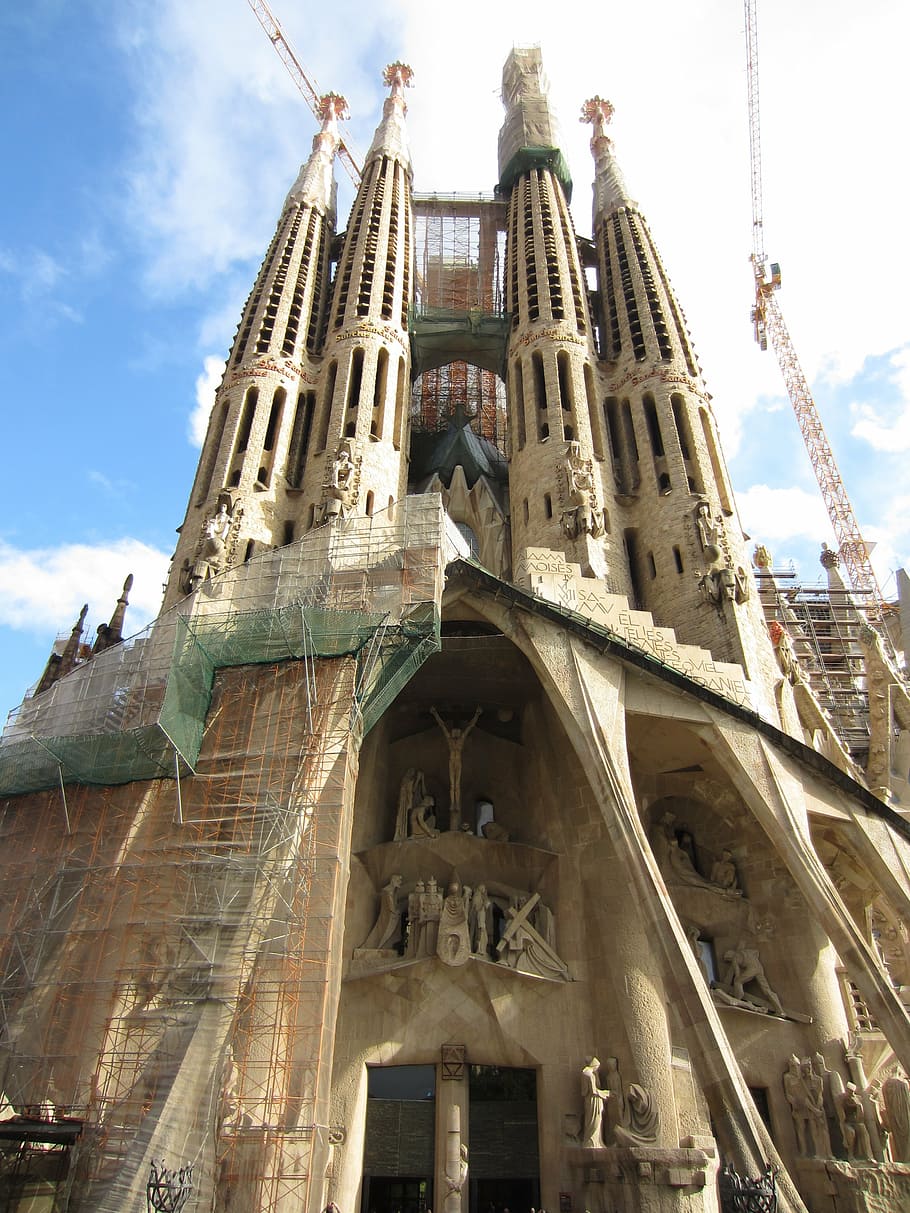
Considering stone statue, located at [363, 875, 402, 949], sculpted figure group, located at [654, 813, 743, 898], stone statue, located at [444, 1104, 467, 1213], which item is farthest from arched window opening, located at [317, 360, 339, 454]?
stone statue, located at [444, 1104, 467, 1213]

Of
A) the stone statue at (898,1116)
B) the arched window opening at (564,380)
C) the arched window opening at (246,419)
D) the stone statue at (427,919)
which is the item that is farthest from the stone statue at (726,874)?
the arched window opening at (246,419)

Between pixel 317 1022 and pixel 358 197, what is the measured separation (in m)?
27.1

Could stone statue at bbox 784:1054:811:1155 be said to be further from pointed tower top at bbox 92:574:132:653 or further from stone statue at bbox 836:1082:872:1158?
pointed tower top at bbox 92:574:132:653

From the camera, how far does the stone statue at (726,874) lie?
51.3 feet

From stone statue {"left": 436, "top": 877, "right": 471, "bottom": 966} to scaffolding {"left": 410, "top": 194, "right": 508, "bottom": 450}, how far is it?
17643 mm

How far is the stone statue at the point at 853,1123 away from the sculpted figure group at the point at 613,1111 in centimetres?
278

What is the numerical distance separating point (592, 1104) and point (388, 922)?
4.18 meters

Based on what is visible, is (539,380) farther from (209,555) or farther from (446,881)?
(446,881)

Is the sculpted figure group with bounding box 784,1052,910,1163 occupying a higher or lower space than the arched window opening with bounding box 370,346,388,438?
lower

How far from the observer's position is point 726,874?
15.7 metres

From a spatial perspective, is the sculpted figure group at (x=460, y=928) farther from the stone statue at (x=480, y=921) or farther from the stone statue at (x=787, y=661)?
the stone statue at (x=787, y=661)

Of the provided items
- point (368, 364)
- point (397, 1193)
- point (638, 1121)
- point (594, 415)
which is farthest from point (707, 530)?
point (397, 1193)

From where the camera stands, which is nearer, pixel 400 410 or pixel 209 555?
pixel 209 555

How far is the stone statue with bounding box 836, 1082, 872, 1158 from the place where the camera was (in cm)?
1233
